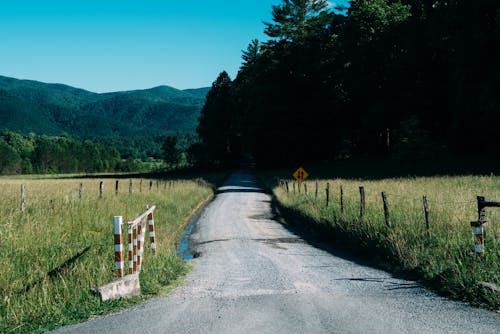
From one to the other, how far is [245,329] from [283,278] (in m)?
3.39

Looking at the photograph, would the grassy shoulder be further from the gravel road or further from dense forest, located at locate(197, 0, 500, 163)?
dense forest, located at locate(197, 0, 500, 163)

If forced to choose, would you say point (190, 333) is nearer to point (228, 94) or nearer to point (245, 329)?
point (245, 329)

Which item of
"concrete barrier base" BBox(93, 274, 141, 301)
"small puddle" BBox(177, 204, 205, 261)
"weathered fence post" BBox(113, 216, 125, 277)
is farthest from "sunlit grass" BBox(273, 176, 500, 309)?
"weathered fence post" BBox(113, 216, 125, 277)

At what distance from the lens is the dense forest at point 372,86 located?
119ft

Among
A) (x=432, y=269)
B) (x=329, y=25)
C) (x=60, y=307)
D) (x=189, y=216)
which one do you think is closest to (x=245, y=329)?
(x=60, y=307)

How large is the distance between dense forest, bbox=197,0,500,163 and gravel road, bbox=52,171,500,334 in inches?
1094

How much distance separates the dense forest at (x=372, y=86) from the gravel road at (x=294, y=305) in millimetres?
27789

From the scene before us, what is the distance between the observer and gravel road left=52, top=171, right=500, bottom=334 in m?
A: 5.90

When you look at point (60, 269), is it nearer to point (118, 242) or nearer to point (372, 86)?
point (118, 242)

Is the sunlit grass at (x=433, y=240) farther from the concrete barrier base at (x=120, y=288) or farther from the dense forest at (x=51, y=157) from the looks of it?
the dense forest at (x=51, y=157)

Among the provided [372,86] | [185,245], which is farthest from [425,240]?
[372,86]

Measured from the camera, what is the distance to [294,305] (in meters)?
6.84

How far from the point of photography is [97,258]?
9.51 metres

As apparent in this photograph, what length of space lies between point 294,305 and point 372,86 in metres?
47.1
